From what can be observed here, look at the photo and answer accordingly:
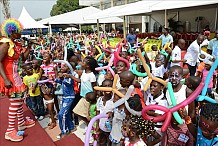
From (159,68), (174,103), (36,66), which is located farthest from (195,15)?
(174,103)

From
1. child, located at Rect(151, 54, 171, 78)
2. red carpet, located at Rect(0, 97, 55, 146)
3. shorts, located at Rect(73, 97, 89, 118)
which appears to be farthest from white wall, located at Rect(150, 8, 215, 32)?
red carpet, located at Rect(0, 97, 55, 146)

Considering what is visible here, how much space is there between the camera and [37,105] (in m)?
4.71

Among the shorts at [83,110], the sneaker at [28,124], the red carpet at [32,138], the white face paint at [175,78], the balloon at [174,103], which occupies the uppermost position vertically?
the white face paint at [175,78]

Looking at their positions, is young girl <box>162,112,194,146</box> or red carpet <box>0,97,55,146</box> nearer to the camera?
young girl <box>162,112,194,146</box>

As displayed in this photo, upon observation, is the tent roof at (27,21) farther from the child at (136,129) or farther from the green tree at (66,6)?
the green tree at (66,6)

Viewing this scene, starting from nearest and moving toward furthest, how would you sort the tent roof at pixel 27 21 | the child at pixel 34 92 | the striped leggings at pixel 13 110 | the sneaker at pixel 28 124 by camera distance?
the striped leggings at pixel 13 110
the sneaker at pixel 28 124
the child at pixel 34 92
the tent roof at pixel 27 21

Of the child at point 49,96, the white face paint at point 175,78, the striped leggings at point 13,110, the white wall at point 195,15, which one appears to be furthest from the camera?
the white wall at point 195,15

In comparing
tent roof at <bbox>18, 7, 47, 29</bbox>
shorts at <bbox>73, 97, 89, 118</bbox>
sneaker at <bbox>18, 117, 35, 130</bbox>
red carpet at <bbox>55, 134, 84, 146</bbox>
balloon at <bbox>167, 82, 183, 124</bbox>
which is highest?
tent roof at <bbox>18, 7, 47, 29</bbox>

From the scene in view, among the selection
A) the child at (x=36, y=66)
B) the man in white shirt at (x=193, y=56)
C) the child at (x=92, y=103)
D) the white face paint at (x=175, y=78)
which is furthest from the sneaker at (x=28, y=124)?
the man in white shirt at (x=193, y=56)

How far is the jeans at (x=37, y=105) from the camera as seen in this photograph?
463 centimetres

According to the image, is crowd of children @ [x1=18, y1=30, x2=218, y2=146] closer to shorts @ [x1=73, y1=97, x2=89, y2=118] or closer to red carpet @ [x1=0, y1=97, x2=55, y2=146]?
shorts @ [x1=73, y1=97, x2=89, y2=118]

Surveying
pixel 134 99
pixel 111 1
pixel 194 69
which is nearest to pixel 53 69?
pixel 134 99

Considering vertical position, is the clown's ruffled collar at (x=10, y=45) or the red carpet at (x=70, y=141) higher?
the clown's ruffled collar at (x=10, y=45)

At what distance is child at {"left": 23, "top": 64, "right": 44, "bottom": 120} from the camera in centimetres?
440
